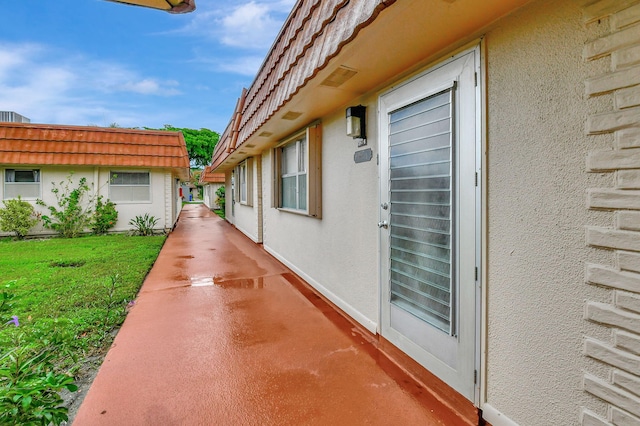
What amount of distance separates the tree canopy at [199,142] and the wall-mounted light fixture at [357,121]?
1603 inches

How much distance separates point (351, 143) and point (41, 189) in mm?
11789

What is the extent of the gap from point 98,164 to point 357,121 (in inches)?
415

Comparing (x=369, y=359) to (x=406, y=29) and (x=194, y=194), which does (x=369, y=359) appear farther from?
(x=194, y=194)

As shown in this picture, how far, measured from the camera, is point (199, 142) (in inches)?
1610

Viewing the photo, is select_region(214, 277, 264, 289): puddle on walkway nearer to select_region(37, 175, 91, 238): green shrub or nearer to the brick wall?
the brick wall

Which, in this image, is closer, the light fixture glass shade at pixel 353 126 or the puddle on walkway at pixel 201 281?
the light fixture glass shade at pixel 353 126

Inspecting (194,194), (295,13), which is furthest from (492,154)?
(194,194)

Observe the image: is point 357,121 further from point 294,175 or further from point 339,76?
point 294,175

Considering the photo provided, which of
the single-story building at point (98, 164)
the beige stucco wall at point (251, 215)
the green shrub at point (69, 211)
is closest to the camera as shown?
the beige stucco wall at point (251, 215)

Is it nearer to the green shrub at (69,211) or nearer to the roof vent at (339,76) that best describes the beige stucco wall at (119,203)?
the green shrub at (69,211)

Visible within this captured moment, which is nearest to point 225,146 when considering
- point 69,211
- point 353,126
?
point 69,211

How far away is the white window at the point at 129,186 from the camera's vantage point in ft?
35.4

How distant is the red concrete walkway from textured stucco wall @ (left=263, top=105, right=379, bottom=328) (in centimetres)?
32

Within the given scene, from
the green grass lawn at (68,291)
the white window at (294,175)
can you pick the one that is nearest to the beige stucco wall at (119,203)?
the green grass lawn at (68,291)
